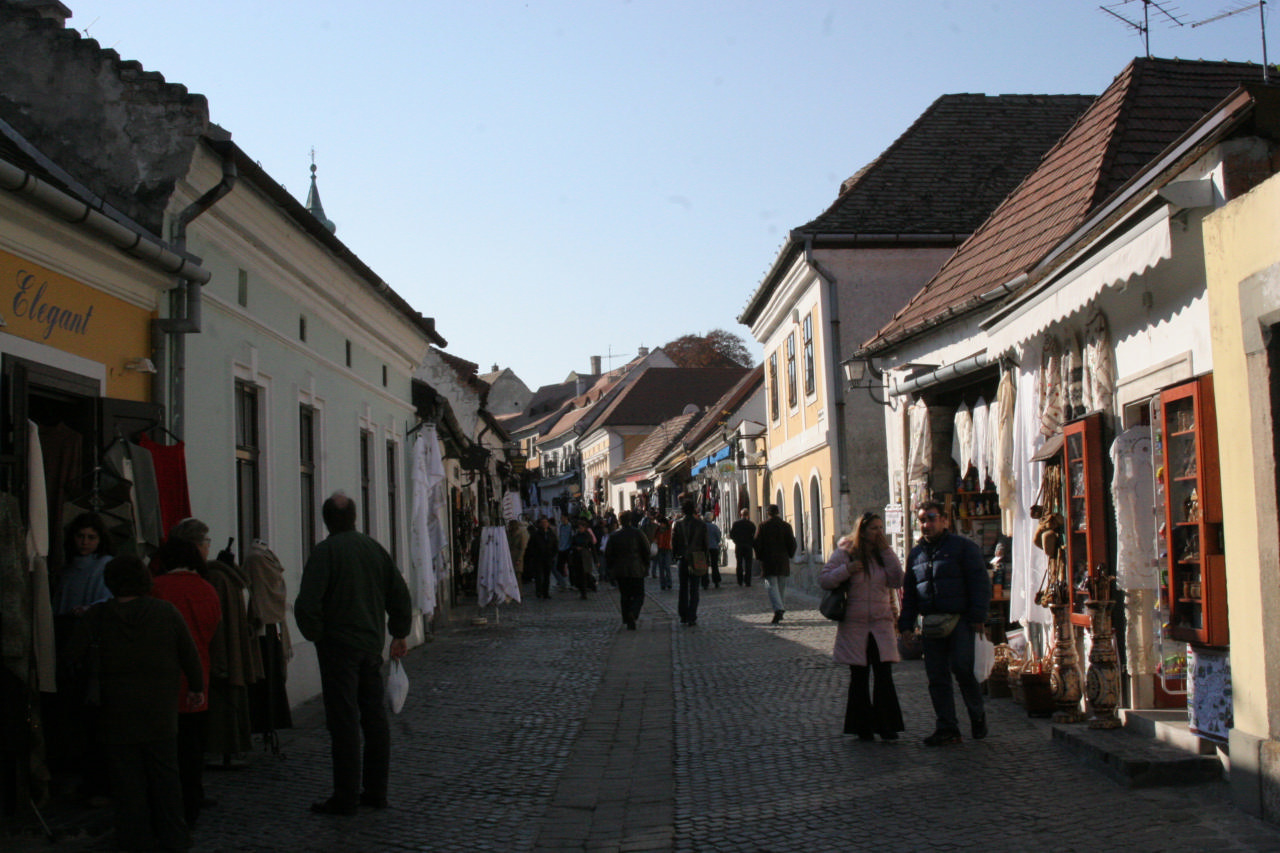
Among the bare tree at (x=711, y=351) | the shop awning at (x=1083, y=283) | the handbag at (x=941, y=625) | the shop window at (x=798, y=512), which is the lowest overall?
the handbag at (x=941, y=625)

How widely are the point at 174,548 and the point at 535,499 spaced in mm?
49697

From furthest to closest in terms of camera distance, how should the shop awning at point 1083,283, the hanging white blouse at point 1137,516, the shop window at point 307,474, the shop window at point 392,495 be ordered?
the shop window at point 392,495, the shop window at point 307,474, the hanging white blouse at point 1137,516, the shop awning at point 1083,283

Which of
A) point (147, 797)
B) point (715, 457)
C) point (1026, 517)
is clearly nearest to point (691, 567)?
point (1026, 517)

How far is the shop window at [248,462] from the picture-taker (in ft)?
37.5

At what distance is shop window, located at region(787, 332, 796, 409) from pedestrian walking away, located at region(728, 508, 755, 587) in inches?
106

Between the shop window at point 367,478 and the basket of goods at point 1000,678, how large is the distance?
26.5 ft

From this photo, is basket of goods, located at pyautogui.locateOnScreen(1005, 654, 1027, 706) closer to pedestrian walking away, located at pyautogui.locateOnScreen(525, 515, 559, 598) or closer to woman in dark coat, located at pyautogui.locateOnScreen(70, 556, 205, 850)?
woman in dark coat, located at pyautogui.locateOnScreen(70, 556, 205, 850)

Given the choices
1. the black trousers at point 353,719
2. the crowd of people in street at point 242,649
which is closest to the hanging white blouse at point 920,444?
the crowd of people in street at point 242,649

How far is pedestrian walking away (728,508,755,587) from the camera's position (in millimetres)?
29250

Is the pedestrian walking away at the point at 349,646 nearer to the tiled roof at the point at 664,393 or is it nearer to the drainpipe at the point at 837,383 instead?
the drainpipe at the point at 837,383

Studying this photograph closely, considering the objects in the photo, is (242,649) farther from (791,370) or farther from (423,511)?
(791,370)

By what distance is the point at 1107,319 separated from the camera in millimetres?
9453

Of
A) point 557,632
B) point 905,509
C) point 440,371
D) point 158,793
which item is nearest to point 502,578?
point 557,632

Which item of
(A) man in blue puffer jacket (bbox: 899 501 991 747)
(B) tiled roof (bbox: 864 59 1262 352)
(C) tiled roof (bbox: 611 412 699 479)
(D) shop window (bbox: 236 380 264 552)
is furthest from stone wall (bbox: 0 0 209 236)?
(C) tiled roof (bbox: 611 412 699 479)
